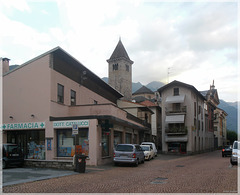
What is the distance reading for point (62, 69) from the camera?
2497cm

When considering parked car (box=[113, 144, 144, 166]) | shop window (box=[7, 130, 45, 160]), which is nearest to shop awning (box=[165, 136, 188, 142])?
parked car (box=[113, 144, 144, 166])

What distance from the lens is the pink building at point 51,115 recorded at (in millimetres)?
21812

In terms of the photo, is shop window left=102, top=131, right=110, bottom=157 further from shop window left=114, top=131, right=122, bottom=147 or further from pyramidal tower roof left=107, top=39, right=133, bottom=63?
pyramidal tower roof left=107, top=39, right=133, bottom=63

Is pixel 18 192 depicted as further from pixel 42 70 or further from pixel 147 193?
pixel 42 70

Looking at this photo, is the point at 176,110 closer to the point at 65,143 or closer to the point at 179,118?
the point at 179,118

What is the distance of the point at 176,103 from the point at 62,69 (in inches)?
1040

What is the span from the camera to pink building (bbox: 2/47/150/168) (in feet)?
71.6

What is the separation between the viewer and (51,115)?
2284cm

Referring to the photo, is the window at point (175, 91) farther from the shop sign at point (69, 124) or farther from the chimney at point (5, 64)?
the shop sign at point (69, 124)

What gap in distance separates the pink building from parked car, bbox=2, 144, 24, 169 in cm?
316

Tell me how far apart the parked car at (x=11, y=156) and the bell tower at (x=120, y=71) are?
207 ft

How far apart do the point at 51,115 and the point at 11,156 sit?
5.05 meters

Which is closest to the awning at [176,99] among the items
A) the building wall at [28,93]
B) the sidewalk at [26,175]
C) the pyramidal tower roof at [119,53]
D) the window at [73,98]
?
the window at [73,98]

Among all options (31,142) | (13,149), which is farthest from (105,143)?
(13,149)
